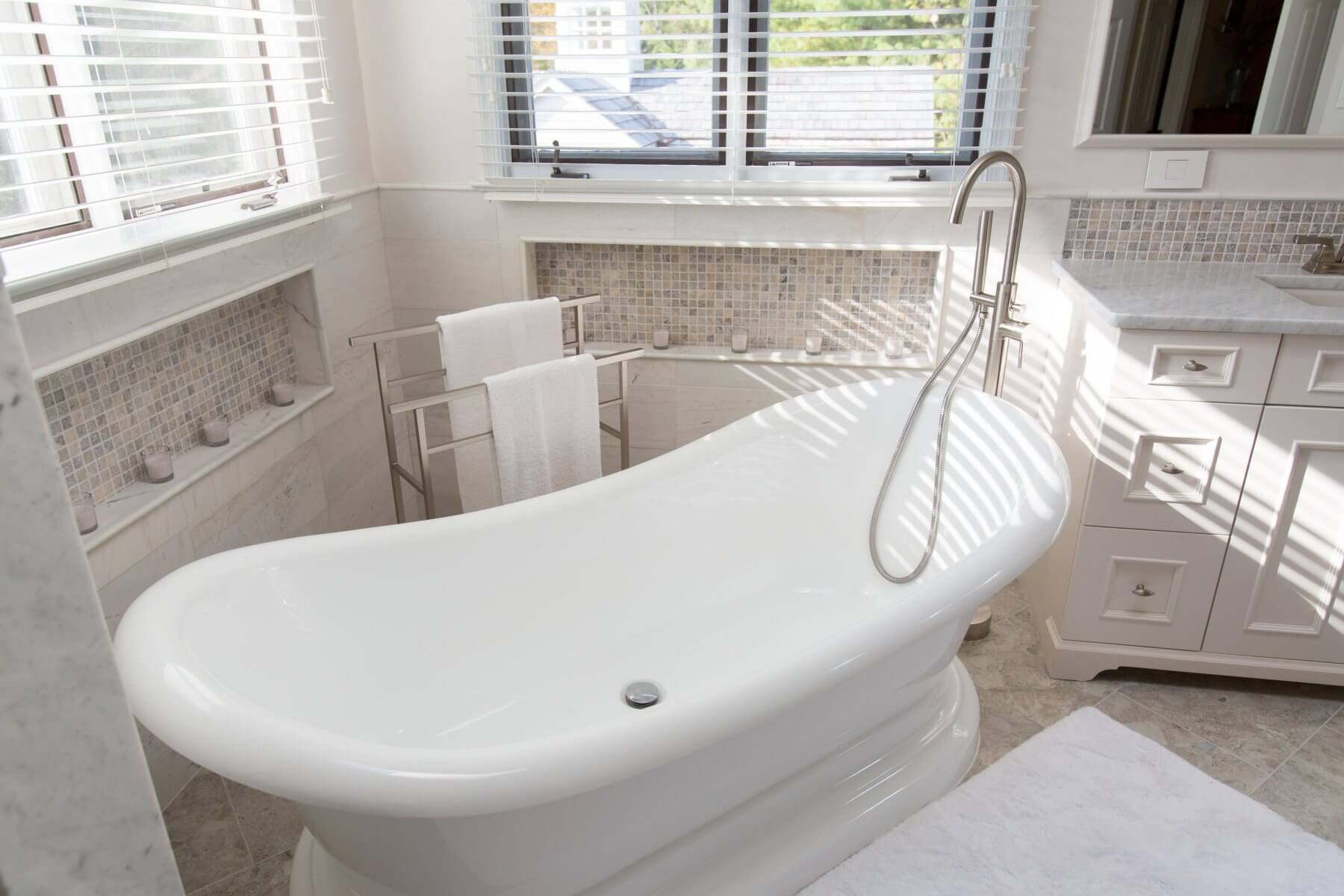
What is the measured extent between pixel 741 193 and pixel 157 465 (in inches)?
64.9

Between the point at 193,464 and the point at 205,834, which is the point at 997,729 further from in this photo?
the point at 193,464

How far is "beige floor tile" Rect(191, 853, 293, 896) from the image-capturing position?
5.78ft

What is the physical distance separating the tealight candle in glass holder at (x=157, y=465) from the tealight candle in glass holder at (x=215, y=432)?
141 mm

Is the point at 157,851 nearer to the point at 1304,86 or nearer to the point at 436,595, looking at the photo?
the point at 436,595

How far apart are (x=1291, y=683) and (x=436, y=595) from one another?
7.01ft

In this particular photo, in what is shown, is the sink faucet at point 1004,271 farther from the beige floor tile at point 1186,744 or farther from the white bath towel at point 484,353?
the white bath towel at point 484,353

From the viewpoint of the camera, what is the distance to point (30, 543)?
49 centimetres

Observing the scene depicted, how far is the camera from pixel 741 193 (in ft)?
8.67

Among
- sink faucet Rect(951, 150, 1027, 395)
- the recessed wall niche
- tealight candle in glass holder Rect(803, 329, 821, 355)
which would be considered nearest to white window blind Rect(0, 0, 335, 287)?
the recessed wall niche

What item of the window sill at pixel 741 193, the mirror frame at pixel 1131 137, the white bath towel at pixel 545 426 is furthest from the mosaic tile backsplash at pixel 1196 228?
the white bath towel at pixel 545 426

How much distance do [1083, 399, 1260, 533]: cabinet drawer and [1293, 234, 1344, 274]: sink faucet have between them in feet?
1.92

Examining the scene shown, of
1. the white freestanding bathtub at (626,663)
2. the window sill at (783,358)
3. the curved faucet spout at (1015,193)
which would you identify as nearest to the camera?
the white freestanding bathtub at (626,663)

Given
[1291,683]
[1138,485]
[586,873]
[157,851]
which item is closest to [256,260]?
[586,873]

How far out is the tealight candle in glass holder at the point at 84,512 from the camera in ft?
5.61
